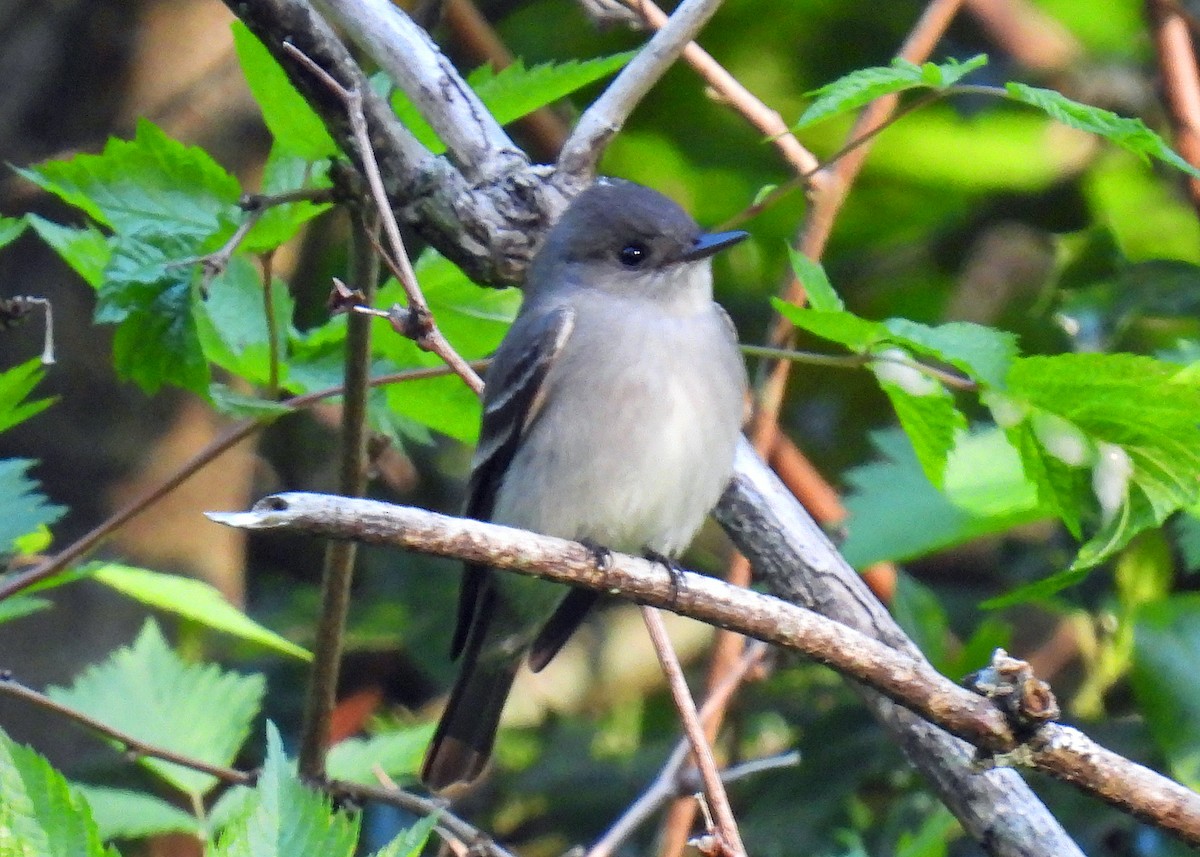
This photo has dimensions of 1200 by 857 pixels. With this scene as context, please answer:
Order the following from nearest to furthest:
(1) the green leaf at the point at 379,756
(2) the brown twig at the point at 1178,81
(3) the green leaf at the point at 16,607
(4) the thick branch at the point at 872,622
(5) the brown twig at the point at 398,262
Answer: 1. (5) the brown twig at the point at 398,262
2. (4) the thick branch at the point at 872,622
3. (3) the green leaf at the point at 16,607
4. (1) the green leaf at the point at 379,756
5. (2) the brown twig at the point at 1178,81

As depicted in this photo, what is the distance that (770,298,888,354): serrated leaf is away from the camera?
→ 2271 millimetres

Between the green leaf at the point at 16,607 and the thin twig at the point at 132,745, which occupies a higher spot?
the green leaf at the point at 16,607

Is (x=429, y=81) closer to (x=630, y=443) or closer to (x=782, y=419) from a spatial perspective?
(x=630, y=443)

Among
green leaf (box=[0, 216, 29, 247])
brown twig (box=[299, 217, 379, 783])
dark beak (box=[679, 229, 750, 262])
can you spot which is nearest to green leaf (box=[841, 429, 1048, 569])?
dark beak (box=[679, 229, 750, 262])

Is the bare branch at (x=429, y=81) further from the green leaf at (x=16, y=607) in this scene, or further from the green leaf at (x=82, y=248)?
the green leaf at (x=16, y=607)

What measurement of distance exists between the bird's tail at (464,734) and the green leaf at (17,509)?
0.97 metres

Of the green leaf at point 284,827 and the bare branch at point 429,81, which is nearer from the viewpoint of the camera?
the green leaf at point 284,827

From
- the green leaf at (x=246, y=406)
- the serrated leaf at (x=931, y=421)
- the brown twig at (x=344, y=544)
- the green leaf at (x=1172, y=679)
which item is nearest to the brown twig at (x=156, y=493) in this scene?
the green leaf at (x=246, y=406)

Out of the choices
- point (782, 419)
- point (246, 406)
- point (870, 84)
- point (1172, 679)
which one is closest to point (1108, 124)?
point (870, 84)

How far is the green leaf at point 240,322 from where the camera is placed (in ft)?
9.10

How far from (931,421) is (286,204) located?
113 centimetres

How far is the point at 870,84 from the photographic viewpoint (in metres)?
2.27

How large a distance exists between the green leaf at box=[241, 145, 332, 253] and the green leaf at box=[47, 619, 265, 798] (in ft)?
3.20

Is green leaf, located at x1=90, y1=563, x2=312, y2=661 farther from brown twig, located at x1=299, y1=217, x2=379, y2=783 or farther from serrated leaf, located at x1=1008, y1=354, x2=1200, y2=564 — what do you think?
serrated leaf, located at x1=1008, y1=354, x2=1200, y2=564
